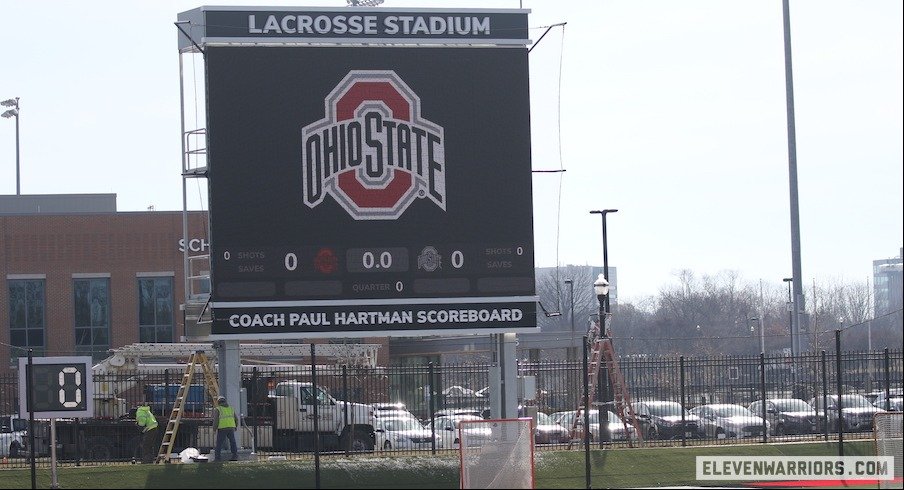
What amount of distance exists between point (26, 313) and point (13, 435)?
2568 cm

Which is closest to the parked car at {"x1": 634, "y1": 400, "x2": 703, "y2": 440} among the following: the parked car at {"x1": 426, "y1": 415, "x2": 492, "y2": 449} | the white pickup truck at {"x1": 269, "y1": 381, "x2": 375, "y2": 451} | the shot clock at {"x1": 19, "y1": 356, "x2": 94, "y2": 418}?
the parked car at {"x1": 426, "y1": 415, "x2": 492, "y2": 449}

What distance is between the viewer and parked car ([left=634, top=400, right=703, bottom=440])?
2749cm

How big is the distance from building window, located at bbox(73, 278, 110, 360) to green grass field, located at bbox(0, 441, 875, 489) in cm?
2975

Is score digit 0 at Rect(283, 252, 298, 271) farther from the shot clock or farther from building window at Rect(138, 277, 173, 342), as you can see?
building window at Rect(138, 277, 173, 342)

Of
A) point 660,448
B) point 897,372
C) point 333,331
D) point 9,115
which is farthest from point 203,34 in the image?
point 9,115

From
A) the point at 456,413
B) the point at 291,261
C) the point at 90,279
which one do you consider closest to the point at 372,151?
the point at 291,261

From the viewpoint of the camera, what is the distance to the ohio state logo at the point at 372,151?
19.9 m

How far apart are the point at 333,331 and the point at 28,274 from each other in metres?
34.1

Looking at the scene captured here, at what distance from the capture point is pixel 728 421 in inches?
1097

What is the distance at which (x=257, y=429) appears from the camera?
85.1ft

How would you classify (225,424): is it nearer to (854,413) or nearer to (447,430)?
(447,430)

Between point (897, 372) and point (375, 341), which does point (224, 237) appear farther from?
point (375, 341)

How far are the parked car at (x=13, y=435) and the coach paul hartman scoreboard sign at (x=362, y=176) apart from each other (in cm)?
877

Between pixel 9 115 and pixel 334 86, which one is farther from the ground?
pixel 9 115
